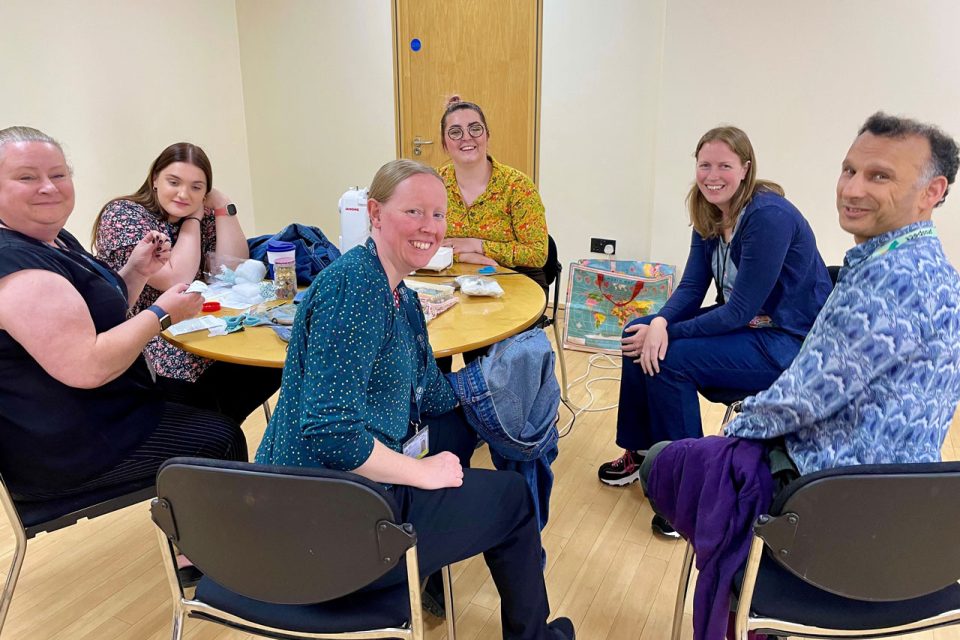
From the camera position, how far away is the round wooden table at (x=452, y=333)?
1666 mm

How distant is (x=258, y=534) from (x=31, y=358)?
2.44 feet

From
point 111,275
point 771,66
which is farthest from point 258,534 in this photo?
point 771,66

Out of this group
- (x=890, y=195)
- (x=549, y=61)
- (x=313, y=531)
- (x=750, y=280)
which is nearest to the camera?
(x=313, y=531)

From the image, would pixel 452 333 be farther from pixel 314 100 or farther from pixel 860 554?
pixel 314 100

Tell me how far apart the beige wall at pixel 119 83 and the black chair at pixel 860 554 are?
3.91m

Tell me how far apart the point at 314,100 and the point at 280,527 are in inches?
168

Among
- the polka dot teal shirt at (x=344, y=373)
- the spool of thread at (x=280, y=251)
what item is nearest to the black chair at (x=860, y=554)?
the polka dot teal shirt at (x=344, y=373)

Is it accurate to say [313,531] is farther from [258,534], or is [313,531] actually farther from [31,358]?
[31,358]

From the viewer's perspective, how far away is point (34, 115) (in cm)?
356

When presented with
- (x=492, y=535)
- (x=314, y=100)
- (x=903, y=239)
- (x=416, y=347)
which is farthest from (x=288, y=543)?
(x=314, y=100)

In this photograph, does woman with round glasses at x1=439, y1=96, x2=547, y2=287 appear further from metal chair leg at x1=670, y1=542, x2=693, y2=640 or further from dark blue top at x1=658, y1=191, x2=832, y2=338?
metal chair leg at x1=670, y1=542, x2=693, y2=640

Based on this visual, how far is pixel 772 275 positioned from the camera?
205 centimetres

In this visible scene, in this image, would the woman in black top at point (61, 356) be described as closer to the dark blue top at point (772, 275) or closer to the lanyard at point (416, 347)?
the lanyard at point (416, 347)

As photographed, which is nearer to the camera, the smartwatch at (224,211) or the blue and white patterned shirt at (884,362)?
the blue and white patterned shirt at (884,362)
